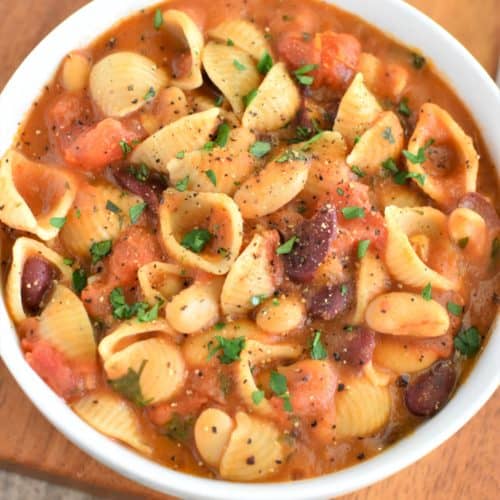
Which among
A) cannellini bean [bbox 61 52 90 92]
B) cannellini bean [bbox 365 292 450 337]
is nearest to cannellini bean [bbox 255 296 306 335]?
cannellini bean [bbox 365 292 450 337]

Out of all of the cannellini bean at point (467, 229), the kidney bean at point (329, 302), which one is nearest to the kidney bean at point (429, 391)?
the kidney bean at point (329, 302)

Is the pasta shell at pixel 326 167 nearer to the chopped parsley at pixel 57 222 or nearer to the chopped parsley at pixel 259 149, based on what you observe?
the chopped parsley at pixel 259 149

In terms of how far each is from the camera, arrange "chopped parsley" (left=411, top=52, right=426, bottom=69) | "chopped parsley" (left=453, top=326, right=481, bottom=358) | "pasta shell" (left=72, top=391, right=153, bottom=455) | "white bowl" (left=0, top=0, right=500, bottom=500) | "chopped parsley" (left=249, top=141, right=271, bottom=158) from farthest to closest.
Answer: "chopped parsley" (left=411, top=52, right=426, bottom=69) → "chopped parsley" (left=249, top=141, right=271, bottom=158) → "chopped parsley" (left=453, top=326, right=481, bottom=358) → "pasta shell" (left=72, top=391, right=153, bottom=455) → "white bowl" (left=0, top=0, right=500, bottom=500)

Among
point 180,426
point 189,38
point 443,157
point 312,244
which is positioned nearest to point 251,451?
point 180,426

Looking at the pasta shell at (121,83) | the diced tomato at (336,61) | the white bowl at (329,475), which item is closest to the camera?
the white bowl at (329,475)

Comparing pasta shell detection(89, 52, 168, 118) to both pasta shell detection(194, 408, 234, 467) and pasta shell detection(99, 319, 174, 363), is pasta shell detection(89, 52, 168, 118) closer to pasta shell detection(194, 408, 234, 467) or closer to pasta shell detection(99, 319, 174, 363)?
pasta shell detection(99, 319, 174, 363)

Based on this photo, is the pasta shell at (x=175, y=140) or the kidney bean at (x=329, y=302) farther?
the pasta shell at (x=175, y=140)

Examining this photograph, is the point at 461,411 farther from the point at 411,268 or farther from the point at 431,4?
the point at 431,4
